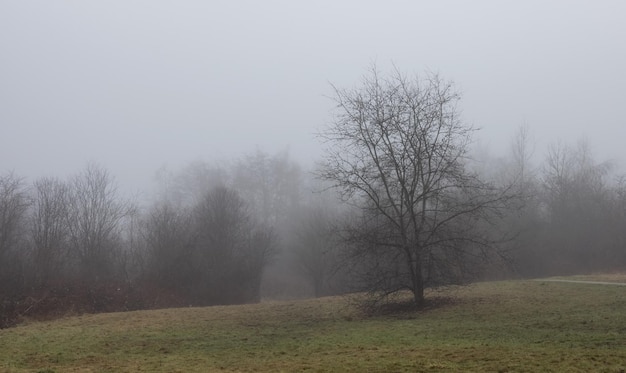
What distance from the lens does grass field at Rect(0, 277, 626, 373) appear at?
31.4 feet

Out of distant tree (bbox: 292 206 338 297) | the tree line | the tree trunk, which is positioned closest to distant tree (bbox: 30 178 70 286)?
the tree line

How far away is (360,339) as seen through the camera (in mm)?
13555

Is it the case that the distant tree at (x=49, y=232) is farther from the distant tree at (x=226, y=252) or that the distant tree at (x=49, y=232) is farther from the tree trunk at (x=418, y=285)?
the tree trunk at (x=418, y=285)

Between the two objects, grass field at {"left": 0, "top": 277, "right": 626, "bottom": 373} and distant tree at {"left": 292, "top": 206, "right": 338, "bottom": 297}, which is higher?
distant tree at {"left": 292, "top": 206, "right": 338, "bottom": 297}

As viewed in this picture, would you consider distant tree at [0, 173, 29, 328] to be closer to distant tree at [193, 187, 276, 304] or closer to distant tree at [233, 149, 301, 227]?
distant tree at [193, 187, 276, 304]

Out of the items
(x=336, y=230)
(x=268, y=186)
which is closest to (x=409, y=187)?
(x=336, y=230)

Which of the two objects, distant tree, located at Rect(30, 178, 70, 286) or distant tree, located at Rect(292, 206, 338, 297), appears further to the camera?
distant tree, located at Rect(292, 206, 338, 297)

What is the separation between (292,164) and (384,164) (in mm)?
64826

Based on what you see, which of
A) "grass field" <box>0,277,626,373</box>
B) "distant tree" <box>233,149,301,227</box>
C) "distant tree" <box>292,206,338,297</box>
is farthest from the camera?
"distant tree" <box>233,149,301,227</box>

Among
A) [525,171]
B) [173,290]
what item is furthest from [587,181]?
[173,290]

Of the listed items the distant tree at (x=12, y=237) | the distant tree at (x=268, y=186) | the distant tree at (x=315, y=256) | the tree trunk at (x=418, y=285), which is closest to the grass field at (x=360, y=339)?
the tree trunk at (x=418, y=285)

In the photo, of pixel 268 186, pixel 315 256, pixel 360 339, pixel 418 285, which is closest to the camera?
pixel 360 339

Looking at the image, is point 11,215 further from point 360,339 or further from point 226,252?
point 360,339

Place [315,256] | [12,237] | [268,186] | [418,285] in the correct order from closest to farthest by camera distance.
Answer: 1. [418,285]
2. [12,237]
3. [315,256]
4. [268,186]
